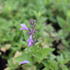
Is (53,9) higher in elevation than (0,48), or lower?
higher

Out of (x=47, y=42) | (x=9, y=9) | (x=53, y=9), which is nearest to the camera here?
(x=47, y=42)

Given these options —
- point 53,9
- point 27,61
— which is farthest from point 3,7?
point 27,61

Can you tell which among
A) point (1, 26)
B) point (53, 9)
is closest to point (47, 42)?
point (1, 26)

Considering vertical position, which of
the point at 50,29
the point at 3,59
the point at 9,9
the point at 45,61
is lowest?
the point at 45,61

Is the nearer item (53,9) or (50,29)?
(50,29)

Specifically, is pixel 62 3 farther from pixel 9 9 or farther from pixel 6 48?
pixel 6 48

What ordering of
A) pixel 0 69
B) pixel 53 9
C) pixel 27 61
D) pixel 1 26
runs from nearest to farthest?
pixel 27 61
pixel 0 69
pixel 1 26
pixel 53 9
